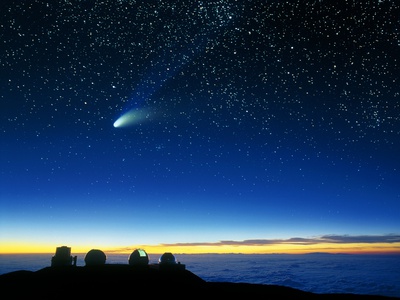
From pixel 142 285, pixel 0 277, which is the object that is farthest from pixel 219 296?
pixel 0 277

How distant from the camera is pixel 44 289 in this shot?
37.8ft

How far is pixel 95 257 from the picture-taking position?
19359 millimetres

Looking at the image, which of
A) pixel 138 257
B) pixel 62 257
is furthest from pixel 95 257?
pixel 138 257

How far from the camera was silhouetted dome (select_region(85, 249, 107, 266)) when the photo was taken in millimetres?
19056

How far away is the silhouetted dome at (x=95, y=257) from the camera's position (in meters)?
19.1

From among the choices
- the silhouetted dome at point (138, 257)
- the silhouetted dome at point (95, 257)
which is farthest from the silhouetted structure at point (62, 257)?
the silhouetted dome at point (138, 257)

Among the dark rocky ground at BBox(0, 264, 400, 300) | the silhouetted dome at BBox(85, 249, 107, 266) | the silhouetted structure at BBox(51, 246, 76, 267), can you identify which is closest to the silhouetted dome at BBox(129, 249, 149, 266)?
the silhouetted dome at BBox(85, 249, 107, 266)

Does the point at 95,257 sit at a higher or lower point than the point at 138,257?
higher

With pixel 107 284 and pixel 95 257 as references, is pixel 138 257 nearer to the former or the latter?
pixel 95 257

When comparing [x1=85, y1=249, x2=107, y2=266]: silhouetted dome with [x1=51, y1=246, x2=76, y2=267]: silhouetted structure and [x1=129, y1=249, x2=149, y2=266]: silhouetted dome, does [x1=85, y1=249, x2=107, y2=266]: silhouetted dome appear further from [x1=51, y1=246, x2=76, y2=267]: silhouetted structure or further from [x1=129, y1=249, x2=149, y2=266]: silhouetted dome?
[x1=129, y1=249, x2=149, y2=266]: silhouetted dome

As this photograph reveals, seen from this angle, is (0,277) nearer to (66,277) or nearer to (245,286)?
(66,277)

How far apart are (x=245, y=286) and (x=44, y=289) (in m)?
12.1

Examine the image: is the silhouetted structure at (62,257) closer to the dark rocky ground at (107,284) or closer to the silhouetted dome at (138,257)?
the dark rocky ground at (107,284)

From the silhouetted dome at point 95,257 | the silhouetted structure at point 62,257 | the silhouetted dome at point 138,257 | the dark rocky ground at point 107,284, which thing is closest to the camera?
the dark rocky ground at point 107,284
